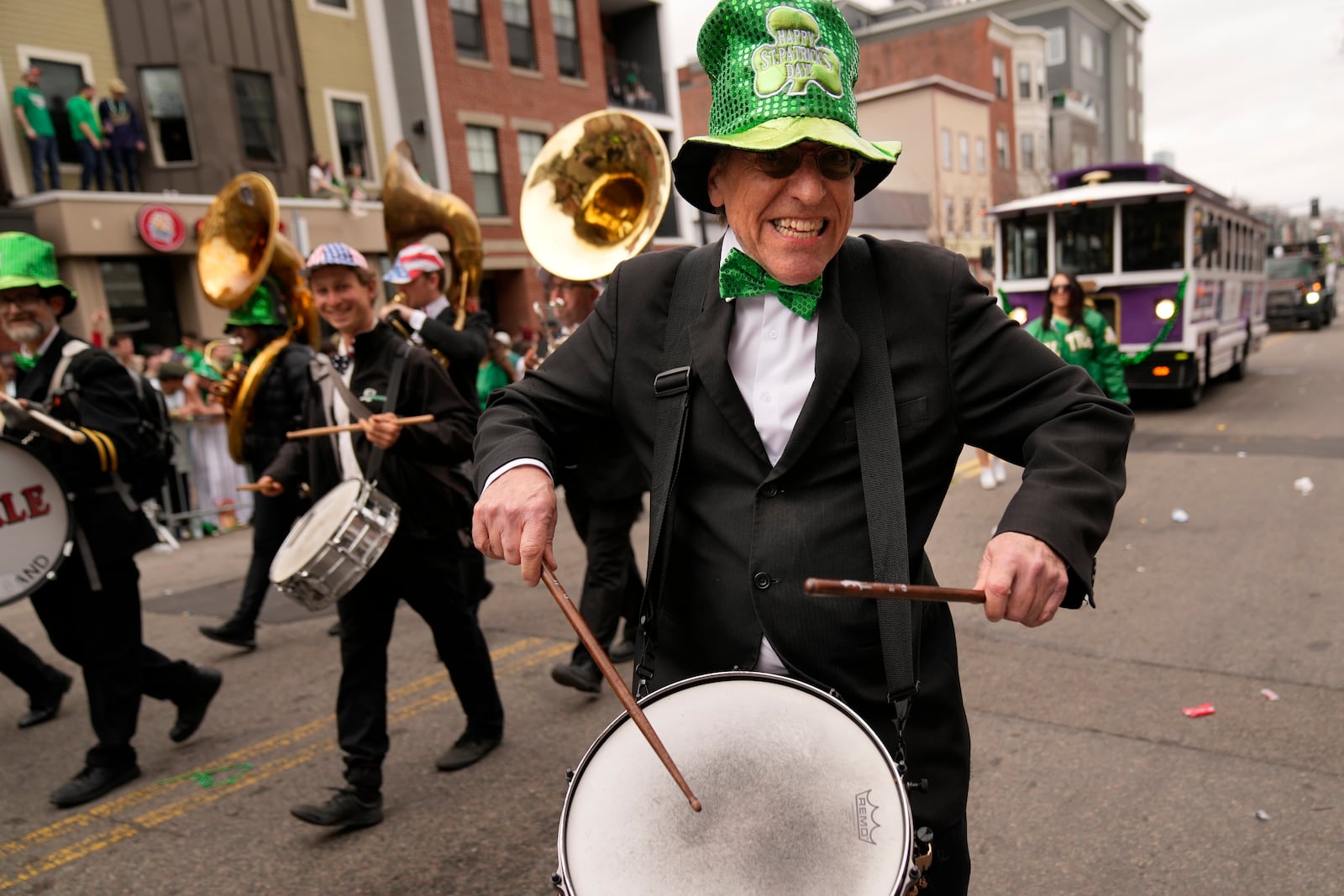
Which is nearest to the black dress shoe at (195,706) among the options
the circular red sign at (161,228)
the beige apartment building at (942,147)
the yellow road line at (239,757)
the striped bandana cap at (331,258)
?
the yellow road line at (239,757)

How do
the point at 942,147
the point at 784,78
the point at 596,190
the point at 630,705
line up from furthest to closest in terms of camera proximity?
1. the point at 942,147
2. the point at 596,190
3. the point at 784,78
4. the point at 630,705

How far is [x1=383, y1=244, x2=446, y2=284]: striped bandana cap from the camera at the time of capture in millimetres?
5438

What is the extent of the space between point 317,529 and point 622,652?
187cm

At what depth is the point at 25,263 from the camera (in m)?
3.80

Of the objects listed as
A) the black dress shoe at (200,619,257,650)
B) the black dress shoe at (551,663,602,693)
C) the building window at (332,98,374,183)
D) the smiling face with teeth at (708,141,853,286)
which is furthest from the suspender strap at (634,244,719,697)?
the building window at (332,98,374,183)

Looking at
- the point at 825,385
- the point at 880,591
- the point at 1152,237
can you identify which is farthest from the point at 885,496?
the point at 1152,237

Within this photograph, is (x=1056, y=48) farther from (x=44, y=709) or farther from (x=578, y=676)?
(x=44, y=709)

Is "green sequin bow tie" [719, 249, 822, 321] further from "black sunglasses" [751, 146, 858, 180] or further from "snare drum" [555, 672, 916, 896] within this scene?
"snare drum" [555, 672, 916, 896]

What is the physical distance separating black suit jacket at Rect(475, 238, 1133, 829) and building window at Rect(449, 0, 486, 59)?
20123 millimetres

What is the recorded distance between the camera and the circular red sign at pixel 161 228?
14.9 m

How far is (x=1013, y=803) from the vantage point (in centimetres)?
329

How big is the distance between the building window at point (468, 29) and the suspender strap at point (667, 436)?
65.5 feet

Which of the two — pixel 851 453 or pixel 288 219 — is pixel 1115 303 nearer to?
pixel 851 453

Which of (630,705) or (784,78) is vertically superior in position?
(784,78)
